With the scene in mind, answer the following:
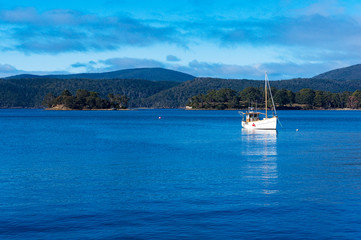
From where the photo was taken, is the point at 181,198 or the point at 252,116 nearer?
the point at 181,198

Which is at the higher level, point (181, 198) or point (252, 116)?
point (252, 116)

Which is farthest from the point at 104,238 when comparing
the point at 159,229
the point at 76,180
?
the point at 76,180

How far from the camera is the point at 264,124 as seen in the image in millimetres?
117375

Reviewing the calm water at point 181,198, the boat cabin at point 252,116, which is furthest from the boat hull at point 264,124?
the calm water at point 181,198

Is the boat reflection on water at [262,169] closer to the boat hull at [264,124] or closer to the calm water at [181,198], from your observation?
the calm water at [181,198]

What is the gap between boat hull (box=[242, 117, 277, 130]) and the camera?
114750 millimetres

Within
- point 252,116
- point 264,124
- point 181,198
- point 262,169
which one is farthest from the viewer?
point 252,116

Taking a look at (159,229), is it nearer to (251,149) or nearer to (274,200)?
(274,200)

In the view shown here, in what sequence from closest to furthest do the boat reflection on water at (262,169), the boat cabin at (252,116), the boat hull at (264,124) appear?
1. the boat reflection on water at (262,169)
2. the boat hull at (264,124)
3. the boat cabin at (252,116)

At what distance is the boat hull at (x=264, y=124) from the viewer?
11475 centimetres

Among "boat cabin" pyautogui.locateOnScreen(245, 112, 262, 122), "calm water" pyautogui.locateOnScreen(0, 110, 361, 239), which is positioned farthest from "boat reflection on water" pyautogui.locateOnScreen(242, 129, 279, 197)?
"boat cabin" pyautogui.locateOnScreen(245, 112, 262, 122)

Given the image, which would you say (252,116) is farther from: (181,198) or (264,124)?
(181,198)

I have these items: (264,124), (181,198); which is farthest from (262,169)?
(264,124)

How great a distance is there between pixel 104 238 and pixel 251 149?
47640 millimetres
